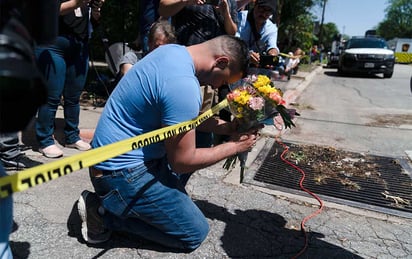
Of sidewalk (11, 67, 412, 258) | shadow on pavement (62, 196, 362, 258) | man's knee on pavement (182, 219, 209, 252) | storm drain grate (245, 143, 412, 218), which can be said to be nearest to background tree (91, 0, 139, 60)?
storm drain grate (245, 143, 412, 218)

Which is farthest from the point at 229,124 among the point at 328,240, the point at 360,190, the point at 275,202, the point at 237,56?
the point at 360,190

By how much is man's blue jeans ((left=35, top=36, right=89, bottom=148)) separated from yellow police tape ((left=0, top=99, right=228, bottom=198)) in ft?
5.89

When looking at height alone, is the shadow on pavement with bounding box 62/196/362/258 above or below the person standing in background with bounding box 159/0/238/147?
below

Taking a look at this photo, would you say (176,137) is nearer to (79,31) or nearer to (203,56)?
(203,56)

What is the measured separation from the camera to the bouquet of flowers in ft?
8.07

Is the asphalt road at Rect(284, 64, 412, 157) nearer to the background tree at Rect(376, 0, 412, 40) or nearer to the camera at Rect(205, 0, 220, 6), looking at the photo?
the camera at Rect(205, 0, 220, 6)

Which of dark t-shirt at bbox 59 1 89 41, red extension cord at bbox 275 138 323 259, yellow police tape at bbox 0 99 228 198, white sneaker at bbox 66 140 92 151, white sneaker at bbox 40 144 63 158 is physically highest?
dark t-shirt at bbox 59 1 89 41

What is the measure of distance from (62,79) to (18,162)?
2.88 ft

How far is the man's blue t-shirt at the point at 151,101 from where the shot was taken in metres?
2.01

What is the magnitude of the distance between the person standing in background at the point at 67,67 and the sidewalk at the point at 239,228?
2.05ft

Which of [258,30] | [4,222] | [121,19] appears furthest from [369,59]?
[4,222]

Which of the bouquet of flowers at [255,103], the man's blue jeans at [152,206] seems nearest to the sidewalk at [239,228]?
the man's blue jeans at [152,206]

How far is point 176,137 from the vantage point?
2.03 m

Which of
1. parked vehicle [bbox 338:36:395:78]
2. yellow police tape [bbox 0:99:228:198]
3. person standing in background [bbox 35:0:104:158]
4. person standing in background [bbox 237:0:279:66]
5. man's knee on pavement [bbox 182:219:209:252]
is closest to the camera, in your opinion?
yellow police tape [bbox 0:99:228:198]
